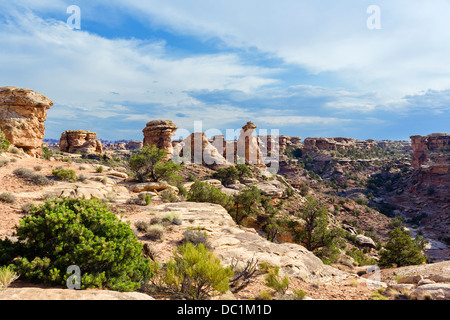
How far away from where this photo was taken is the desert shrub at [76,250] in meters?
5.20

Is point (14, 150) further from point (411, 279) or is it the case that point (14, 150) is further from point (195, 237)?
point (411, 279)

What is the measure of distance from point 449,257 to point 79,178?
44340 millimetres

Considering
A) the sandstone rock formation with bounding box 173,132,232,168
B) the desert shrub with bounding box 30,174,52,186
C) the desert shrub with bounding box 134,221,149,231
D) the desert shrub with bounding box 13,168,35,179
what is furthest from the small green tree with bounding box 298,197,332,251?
the sandstone rock formation with bounding box 173,132,232,168

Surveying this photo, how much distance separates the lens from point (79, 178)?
17734 millimetres

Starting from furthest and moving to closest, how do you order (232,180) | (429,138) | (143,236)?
(429,138)
(232,180)
(143,236)

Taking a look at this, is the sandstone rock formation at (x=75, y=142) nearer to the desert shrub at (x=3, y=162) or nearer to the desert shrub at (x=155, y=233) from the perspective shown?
the desert shrub at (x=3, y=162)

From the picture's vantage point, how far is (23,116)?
22.4 metres

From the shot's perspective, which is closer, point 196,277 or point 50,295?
point 50,295

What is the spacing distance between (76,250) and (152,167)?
56.6ft

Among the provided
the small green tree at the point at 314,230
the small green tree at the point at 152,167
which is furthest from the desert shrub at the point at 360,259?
the small green tree at the point at 152,167

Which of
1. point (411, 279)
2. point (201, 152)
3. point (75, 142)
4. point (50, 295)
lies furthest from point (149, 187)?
point (75, 142)

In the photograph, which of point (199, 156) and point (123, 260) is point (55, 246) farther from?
point (199, 156)

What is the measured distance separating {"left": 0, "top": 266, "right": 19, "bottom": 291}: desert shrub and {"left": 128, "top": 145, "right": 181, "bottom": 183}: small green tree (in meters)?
17.0
